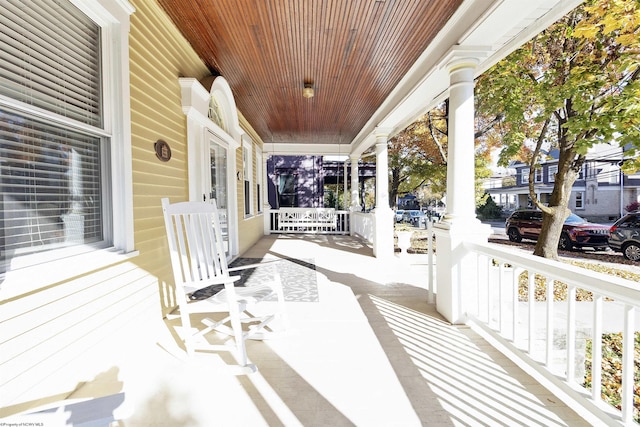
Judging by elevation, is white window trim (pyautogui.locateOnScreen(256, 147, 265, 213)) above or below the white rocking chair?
above

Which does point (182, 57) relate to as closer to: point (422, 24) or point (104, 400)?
point (422, 24)

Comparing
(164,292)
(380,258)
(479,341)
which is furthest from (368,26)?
(380,258)

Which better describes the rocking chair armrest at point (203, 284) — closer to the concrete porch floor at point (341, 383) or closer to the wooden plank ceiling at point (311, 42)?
the concrete porch floor at point (341, 383)

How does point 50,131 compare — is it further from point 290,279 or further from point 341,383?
point 290,279

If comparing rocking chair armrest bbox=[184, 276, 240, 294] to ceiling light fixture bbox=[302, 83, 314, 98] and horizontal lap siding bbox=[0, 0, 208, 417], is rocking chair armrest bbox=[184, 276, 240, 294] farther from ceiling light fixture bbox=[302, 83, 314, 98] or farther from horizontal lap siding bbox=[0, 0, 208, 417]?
ceiling light fixture bbox=[302, 83, 314, 98]

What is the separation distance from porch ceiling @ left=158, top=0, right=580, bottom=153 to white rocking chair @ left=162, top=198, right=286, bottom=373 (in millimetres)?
1829

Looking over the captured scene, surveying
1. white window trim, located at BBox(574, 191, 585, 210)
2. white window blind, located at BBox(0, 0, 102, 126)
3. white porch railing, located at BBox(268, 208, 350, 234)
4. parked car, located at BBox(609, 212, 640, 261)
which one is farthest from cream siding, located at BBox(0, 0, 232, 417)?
white window trim, located at BBox(574, 191, 585, 210)

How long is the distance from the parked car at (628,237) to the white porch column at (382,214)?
5975mm

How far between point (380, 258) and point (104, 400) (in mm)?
5415

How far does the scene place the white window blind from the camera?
1.56 meters

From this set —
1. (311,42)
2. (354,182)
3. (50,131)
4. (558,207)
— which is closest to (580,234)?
(558,207)

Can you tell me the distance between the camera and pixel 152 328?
271 centimetres

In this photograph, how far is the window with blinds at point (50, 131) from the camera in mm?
1560

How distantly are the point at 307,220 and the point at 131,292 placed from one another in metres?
8.16
